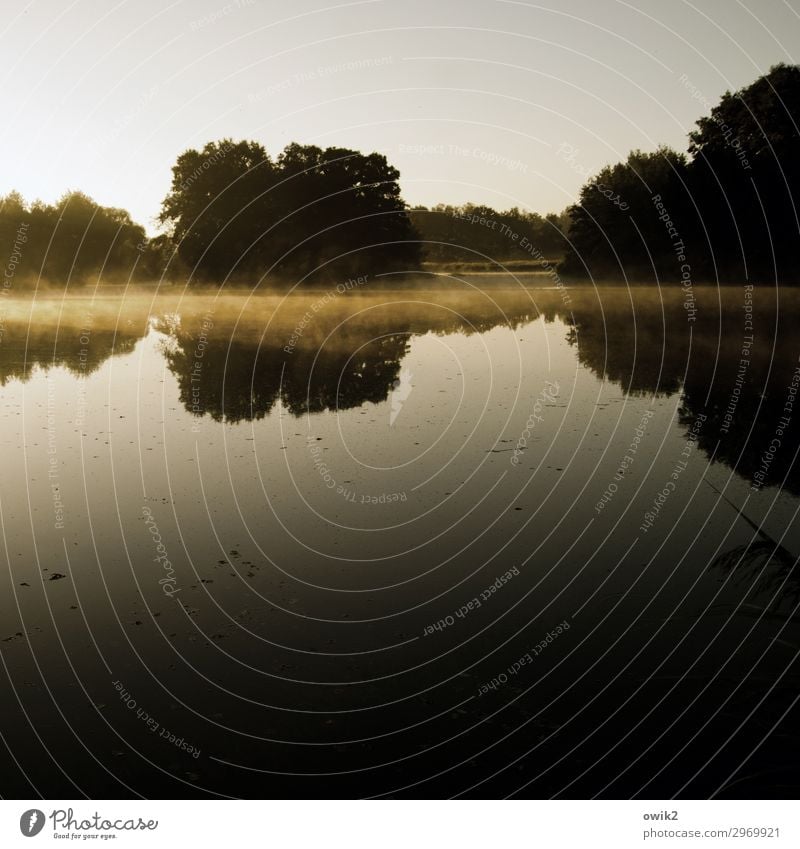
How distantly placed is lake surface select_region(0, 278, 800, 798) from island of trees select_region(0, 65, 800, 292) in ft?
97.1

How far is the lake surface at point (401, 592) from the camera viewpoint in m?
6.71

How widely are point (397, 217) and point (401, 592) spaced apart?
6757cm

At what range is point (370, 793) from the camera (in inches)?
249

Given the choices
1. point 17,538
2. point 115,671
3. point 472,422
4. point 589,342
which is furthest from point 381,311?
point 115,671

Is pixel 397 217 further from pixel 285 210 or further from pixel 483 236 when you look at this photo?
pixel 483 236

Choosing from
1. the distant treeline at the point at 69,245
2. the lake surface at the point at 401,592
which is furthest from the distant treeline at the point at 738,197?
the distant treeline at the point at 69,245

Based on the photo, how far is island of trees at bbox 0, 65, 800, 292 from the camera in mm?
47844

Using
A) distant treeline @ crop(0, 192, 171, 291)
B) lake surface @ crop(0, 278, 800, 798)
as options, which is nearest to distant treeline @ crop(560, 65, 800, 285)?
lake surface @ crop(0, 278, 800, 798)

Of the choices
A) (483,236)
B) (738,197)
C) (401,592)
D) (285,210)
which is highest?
(483,236)

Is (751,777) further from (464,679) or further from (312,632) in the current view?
(312,632)

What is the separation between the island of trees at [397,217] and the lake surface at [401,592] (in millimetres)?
29607

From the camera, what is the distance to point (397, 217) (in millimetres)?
73812

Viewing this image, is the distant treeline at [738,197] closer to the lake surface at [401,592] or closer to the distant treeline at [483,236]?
the lake surface at [401,592]

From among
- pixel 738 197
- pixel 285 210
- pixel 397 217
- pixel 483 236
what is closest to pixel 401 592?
pixel 738 197
